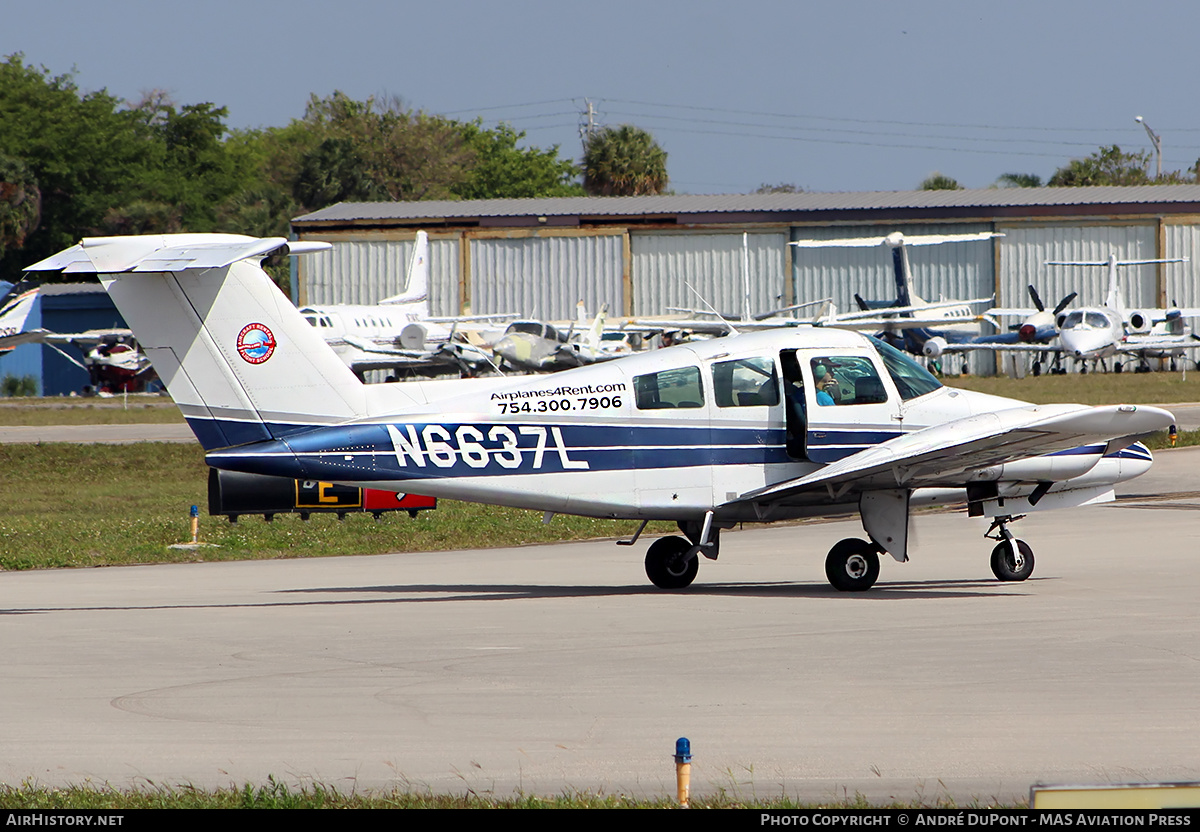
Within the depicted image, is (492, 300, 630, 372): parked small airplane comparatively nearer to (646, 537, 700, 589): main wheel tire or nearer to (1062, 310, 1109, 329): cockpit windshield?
(1062, 310, 1109, 329): cockpit windshield

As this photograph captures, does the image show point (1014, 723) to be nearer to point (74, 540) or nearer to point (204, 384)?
point (204, 384)

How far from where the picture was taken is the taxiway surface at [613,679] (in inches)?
267

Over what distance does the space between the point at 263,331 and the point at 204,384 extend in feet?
2.25

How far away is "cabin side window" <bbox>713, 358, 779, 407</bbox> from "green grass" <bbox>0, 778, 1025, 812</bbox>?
7.04 metres

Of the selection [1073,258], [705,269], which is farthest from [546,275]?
[1073,258]

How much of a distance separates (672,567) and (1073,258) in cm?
5084

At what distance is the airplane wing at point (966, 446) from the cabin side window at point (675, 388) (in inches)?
40.2

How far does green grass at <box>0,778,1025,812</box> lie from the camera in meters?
5.97

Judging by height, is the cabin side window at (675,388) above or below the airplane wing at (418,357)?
below

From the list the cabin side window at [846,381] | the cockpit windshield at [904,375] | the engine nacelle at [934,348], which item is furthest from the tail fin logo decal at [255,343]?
the engine nacelle at [934,348]

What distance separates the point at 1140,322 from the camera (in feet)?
179

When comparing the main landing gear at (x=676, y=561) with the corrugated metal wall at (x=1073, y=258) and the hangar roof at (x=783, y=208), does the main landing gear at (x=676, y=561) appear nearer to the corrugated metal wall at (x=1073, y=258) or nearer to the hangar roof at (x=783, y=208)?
the hangar roof at (x=783, y=208)

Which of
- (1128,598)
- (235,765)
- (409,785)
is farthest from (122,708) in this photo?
(1128,598)

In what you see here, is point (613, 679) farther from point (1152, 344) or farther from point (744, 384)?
point (1152, 344)
